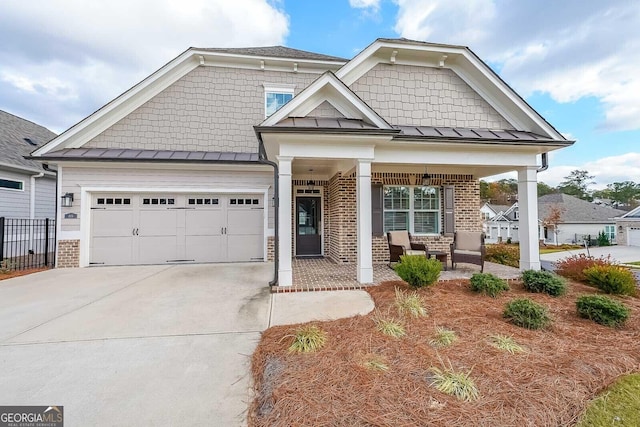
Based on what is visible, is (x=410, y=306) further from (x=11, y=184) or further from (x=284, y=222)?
(x=11, y=184)

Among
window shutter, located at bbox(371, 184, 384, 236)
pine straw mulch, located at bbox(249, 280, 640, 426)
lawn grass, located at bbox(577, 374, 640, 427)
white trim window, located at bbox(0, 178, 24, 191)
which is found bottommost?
lawn grass, located at bbox(577, 374, 640, 427)

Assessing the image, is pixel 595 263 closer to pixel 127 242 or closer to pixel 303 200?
pixel 303 200

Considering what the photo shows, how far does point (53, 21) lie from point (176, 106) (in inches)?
216

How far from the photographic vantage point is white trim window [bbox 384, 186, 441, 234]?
9078mm

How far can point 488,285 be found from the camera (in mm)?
5258

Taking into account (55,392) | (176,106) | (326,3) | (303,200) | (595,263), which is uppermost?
(326,3)

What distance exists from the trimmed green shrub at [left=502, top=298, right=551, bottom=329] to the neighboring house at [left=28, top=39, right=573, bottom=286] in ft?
8.82

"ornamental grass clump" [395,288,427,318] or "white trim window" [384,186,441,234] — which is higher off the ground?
"white trim window" [384,186,441,234]

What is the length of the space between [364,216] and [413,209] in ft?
12.4

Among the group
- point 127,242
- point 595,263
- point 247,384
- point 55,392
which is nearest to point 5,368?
point 55,392

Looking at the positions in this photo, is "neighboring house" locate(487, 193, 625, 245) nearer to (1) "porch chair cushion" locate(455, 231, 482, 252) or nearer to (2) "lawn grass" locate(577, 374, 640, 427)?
(1) "porch chair cushion" locate(455, 231, 482, 252)

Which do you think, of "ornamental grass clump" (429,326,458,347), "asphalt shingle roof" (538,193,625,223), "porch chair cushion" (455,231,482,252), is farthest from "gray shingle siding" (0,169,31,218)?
"asphalt shingle roof" (538,193,625,223)

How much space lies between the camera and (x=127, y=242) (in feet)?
28.6

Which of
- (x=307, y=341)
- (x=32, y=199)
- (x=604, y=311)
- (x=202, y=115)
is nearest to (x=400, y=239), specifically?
(x=604, y=311)
